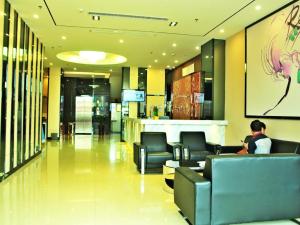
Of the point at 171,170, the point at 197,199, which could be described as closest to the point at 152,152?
the point at 171,170

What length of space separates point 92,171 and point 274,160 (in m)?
4.42

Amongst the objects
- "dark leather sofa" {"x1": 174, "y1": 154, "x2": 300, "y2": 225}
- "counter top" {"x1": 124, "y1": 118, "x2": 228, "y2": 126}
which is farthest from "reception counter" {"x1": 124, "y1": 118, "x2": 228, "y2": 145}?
"dark leather sofa" {"x1": 174, "y1": 154, "x2": 300, "y2": 225}

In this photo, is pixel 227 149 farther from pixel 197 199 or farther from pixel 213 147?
pixel 197 199

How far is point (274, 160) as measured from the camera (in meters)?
3.37

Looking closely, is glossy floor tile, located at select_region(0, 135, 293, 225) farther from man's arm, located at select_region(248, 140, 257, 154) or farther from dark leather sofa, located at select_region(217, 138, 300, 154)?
dark leather sofa, located at select_region(217, 138, 300, 154)

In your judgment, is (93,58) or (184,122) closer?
(184,122)

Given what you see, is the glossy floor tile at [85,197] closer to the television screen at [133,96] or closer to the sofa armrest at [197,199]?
the sofa armrest at [197,199]

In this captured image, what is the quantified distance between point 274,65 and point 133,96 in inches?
329

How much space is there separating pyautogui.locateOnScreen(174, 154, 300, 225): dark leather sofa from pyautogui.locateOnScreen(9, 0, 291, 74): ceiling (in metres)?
3.56

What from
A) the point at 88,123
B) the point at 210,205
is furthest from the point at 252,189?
the point at 88,123

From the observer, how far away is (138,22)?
6836 millimetres

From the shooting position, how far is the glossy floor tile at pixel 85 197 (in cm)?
366

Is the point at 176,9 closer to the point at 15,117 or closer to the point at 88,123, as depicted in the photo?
the point at 15,117

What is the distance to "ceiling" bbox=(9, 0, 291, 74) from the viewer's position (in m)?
5.75
